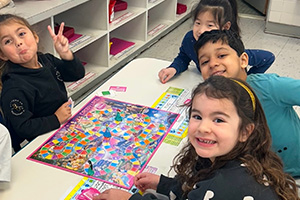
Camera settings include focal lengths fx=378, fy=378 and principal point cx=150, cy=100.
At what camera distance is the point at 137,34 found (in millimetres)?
3834

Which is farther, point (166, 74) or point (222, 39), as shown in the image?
point (166, 74)

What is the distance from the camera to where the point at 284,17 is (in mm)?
4215

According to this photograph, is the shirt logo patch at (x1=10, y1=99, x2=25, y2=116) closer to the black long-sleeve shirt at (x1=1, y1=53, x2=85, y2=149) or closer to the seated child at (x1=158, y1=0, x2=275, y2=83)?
the black long-sleeve shirt at (x1=1, y1=53, x2=85, y2=149)

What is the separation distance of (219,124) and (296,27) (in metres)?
3.70

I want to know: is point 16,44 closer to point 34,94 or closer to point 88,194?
point 34,94

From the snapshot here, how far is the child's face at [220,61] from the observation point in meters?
1.41

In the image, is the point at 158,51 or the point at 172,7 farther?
the point at 172,7

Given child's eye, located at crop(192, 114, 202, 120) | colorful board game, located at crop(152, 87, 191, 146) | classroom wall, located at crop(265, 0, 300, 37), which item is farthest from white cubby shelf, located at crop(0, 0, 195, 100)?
child's eye, located at crop(192, 114, 202, 120)

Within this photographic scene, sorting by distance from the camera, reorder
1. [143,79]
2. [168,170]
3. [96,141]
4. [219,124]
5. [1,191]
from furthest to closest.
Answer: [143,79] → [96,141] → [168,170] → [1,191] → [219,124]

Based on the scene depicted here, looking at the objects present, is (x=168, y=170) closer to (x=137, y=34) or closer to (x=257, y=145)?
(x=257, y=145)

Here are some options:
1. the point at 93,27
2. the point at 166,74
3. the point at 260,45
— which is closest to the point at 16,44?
the point at 166,74

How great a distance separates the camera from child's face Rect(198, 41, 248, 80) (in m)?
1.41

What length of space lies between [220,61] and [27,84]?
77 cm

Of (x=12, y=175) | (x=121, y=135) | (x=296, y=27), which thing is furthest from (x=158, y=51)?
(x=12, y=175)
